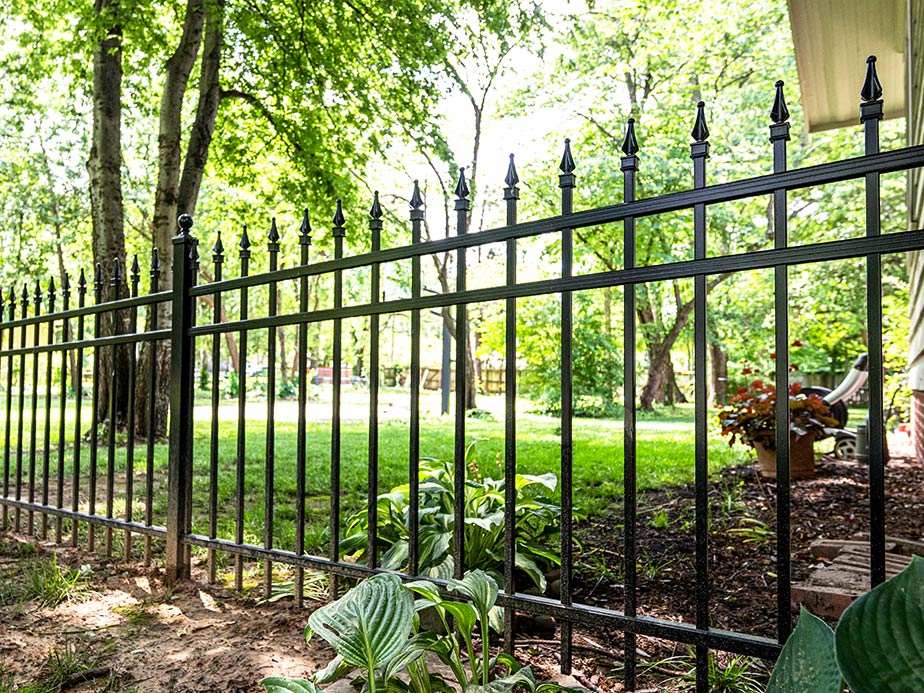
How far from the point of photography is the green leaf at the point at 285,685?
136 cm

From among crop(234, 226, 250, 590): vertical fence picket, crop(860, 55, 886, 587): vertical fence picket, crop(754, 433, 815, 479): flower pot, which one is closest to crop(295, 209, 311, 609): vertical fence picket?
crop(234, 226, 250, 590): vertical fence picket

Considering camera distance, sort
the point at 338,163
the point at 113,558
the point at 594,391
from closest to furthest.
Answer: the point at 113,558
the point at 338,163
the point at 594,391

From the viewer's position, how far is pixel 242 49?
810 centimetres

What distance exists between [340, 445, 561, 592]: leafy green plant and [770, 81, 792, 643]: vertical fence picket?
0.87 meters

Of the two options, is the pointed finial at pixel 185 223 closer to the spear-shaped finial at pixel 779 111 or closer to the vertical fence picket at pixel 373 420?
the vertical fence picket at pixel 373 420

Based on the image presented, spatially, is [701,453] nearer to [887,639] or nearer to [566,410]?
[566,410]

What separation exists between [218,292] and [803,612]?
8.18 ft

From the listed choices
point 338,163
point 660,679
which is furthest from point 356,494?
point 338,163

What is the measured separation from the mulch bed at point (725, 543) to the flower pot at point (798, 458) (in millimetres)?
105

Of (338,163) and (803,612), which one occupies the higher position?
(338,163)

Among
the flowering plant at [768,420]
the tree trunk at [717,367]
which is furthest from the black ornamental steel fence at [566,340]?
the tree trunk at [717,367]

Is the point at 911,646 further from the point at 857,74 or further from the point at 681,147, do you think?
the point at 681,147

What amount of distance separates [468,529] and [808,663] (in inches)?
67.3

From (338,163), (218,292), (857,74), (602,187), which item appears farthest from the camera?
(602,187)
